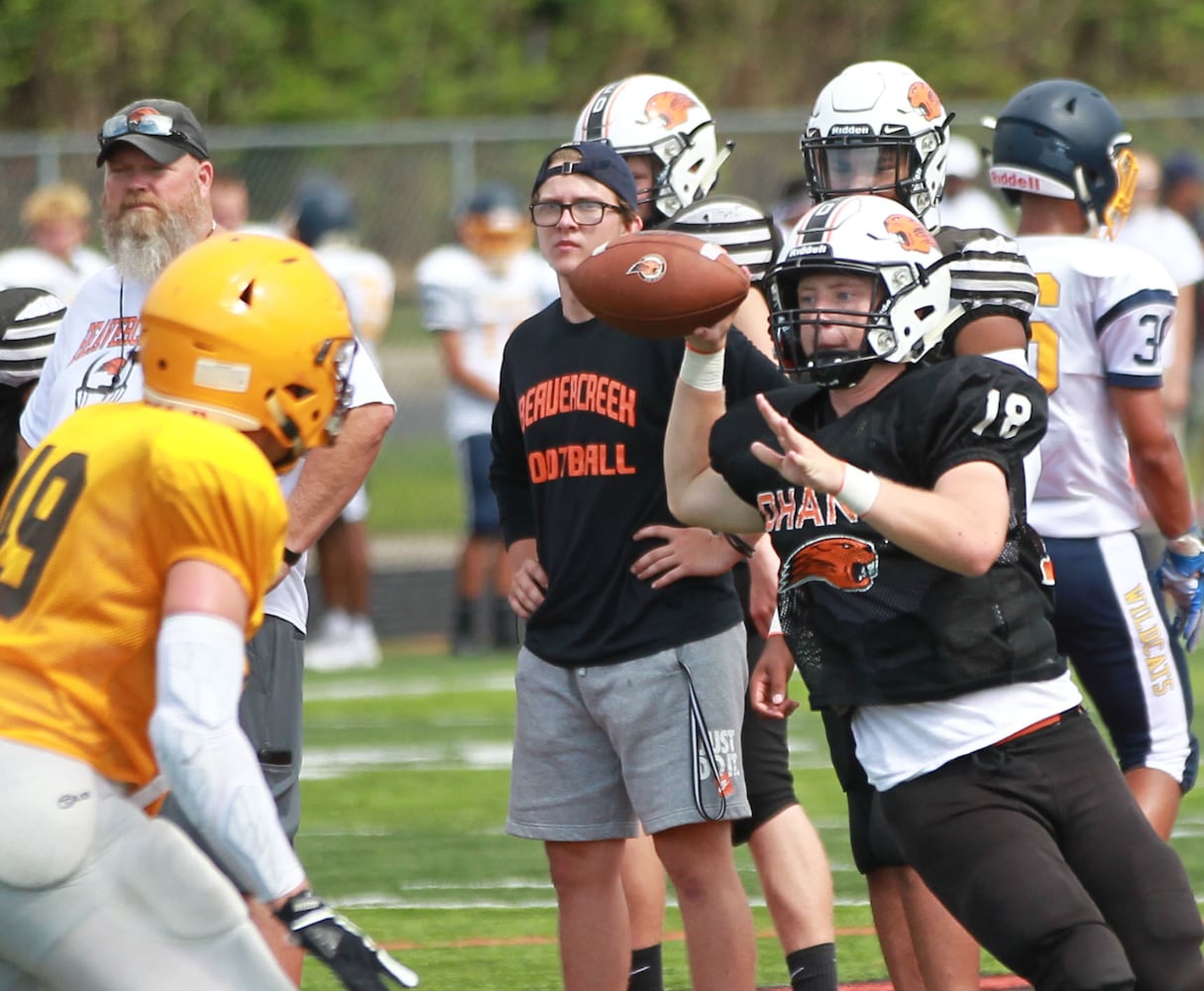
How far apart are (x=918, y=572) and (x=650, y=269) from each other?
78cm

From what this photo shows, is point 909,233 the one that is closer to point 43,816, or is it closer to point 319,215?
point 43,816

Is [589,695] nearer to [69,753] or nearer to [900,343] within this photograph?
[900,343]

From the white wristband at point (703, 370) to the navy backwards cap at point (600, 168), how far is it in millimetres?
631

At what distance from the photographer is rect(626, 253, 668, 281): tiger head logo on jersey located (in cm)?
403

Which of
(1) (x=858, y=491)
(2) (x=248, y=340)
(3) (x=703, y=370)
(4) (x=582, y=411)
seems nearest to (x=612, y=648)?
(4) (x=582, y=411)

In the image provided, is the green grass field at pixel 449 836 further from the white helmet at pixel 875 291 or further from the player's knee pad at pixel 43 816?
the player's knee pad at pixel 43 816

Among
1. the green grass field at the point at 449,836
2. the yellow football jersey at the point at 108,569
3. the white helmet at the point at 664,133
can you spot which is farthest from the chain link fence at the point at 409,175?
the yellow football jersey at the point at 108,569

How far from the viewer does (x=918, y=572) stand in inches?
151

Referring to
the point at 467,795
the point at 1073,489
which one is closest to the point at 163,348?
the point at 1073,489

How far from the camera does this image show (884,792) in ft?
12.9

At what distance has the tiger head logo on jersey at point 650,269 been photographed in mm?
4031

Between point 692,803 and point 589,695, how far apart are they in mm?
331

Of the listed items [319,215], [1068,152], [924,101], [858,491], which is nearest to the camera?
[858,491]

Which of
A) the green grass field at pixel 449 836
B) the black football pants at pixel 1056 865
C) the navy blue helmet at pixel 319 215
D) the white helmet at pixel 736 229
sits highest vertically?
the navy blue helmet at pixel 319 215
